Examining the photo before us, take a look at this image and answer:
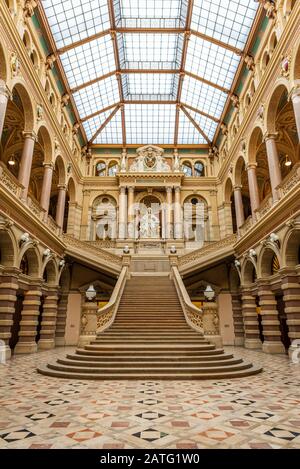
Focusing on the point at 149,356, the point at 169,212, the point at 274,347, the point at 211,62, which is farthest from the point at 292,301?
the point at 211,62

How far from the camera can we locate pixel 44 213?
16578 mm

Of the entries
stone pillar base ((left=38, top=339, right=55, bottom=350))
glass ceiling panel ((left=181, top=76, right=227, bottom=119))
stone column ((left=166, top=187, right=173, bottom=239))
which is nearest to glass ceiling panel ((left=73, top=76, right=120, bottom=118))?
glass ceiling panel ((left=181, top=76, right=227, bottom=119))

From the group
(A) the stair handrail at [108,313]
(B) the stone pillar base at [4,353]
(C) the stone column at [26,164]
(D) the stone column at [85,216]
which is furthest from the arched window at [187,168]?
(B) the stone pillar base at [4,353]

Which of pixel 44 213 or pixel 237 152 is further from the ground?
pixel 237 152

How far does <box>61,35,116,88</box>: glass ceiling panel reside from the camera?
66.1 ft

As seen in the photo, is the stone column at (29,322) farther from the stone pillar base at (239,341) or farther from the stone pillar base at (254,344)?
the stone pillar base at (239,341)

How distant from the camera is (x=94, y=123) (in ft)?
88.7

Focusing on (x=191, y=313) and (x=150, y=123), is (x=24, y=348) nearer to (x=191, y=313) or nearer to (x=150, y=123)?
(x=191, y=313)

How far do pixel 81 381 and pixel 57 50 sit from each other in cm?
1895

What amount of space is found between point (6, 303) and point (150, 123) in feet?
70.4

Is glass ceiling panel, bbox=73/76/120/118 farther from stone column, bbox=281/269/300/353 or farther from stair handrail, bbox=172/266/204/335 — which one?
stone column, bbox=281/269/300/353

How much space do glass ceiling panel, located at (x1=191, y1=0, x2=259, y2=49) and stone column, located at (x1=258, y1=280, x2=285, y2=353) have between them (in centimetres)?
1526

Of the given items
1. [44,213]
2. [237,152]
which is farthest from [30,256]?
[237,152]
